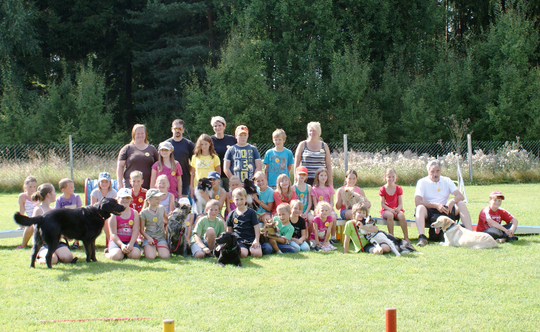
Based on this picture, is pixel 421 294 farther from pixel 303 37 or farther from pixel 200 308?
pixel 303 37

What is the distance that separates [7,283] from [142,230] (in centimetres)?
164

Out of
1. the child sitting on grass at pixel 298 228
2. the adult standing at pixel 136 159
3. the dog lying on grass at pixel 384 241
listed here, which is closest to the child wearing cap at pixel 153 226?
the adult standing at pixel 136 159

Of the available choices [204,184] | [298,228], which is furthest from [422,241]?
[204,184]

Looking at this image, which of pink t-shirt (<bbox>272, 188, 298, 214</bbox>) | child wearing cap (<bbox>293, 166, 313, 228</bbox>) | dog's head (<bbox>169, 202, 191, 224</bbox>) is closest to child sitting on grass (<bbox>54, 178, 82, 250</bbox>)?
dog's head (<bbox>169, 202, 191, 224</bbox>)

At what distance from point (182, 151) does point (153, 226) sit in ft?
4.61

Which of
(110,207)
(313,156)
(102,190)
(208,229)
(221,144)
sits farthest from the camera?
(221,144)

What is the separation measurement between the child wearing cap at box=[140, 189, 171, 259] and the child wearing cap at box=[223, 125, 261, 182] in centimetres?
124

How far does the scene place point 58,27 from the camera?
24.6 meters

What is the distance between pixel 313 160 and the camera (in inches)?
274

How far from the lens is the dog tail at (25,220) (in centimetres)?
478

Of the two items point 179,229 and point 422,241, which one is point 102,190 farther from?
point 422,241

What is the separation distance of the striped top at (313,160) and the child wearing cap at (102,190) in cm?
289

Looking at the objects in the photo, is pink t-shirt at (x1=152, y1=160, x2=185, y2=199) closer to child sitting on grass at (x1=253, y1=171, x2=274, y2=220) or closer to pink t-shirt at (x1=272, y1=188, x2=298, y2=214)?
child sitting on grass at (x1=253, y1=171, x2=274, y2=220)

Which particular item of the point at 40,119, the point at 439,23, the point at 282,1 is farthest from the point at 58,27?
the point at 439,23
